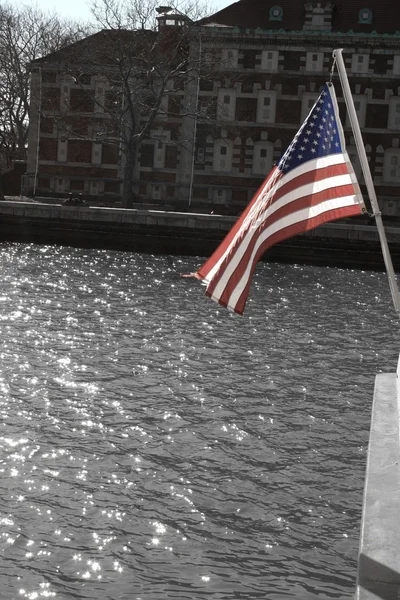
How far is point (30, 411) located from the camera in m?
15.2

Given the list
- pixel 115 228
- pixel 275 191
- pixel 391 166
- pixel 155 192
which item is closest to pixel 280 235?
pixel 275 191

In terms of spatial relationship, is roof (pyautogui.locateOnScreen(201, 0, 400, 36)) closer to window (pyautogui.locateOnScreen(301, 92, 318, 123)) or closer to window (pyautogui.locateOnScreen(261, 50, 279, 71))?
window (pyautogui.locateOnScreen(261, 50, 279, 71))

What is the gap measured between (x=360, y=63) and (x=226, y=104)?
25.6 feet

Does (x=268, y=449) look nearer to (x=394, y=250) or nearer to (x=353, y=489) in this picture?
(x=353, y=489)

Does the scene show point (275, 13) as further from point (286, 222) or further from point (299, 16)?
point (286, 222)

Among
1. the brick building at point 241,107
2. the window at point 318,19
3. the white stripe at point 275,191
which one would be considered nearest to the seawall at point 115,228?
the brick building at point 241,107

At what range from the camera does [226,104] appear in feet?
194

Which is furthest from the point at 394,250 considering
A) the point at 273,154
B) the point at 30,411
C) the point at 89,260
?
the point at 30,411

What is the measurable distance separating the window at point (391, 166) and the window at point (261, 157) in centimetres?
647

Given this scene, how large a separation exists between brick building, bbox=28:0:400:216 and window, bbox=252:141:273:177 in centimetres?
6

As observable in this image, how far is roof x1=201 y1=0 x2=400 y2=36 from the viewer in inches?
2308

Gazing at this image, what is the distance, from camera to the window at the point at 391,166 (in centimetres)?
5781

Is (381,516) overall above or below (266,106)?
below

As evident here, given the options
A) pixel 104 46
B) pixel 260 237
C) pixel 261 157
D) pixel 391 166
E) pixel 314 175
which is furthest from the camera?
pixel 261 157
